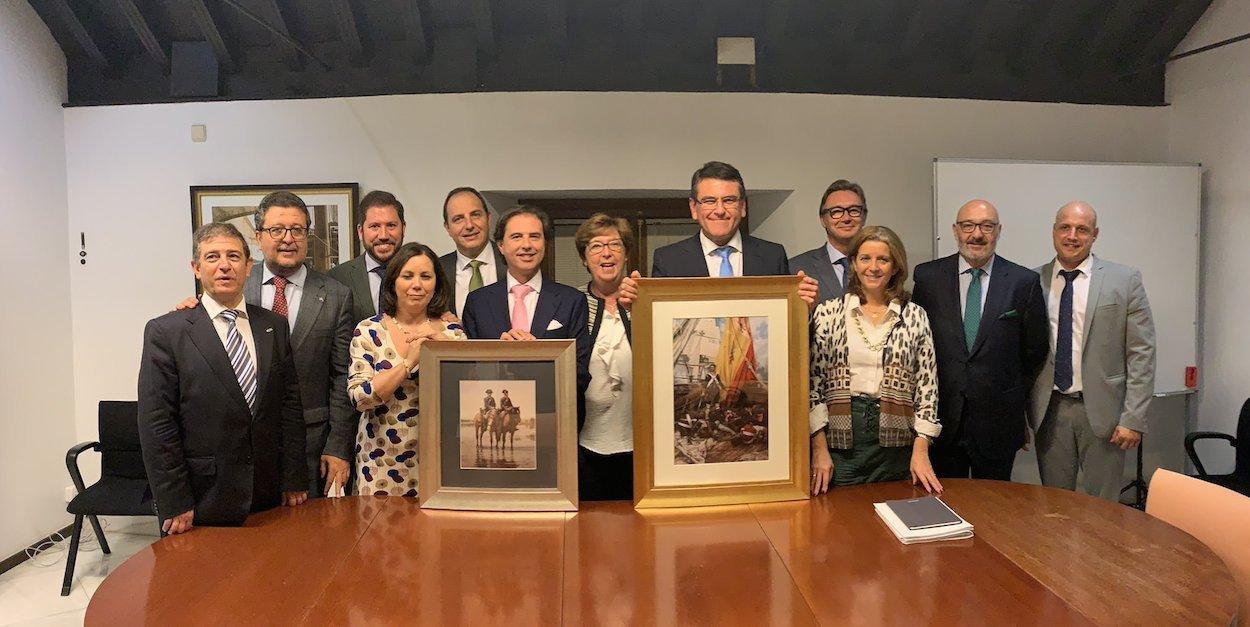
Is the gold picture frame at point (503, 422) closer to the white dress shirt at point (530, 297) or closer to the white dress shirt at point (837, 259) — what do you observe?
the white dress shirt at point (530, 297)

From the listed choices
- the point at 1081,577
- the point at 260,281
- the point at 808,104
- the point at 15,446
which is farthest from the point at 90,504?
the point at 808,104

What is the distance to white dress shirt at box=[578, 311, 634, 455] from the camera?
233cm

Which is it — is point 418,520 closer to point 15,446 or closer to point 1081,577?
point 1081,577

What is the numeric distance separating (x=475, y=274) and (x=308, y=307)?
721mm

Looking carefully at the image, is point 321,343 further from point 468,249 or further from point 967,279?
point 967,279

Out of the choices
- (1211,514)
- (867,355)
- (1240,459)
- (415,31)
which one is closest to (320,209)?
(415,31)

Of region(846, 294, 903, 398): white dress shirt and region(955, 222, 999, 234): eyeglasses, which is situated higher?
region(955, 222, 999, 234): eyeglasses

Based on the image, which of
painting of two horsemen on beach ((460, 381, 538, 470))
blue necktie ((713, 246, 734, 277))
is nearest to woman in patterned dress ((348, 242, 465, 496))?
painting of two horsemen on beach ((460, 381, 538, 470))

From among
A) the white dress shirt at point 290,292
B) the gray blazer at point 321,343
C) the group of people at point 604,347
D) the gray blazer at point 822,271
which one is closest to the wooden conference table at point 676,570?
the group of people at point 604,347

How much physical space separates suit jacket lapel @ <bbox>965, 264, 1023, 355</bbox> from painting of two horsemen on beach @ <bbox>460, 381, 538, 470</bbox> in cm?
192

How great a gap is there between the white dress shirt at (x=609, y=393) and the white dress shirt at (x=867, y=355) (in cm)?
71

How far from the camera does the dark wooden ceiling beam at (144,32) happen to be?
12.7 feet

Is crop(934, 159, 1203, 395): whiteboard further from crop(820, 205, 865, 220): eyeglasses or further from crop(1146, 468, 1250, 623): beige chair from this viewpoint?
crop(1146, 468, 1250, 623): beige chair

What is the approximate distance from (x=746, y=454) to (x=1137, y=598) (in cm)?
90
